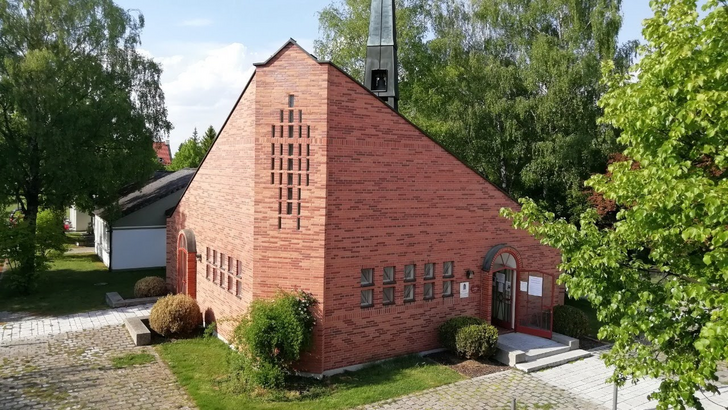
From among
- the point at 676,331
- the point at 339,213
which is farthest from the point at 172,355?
the point at 676,331

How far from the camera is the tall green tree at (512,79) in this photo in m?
24.7

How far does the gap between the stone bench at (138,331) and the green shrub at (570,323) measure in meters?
12.0

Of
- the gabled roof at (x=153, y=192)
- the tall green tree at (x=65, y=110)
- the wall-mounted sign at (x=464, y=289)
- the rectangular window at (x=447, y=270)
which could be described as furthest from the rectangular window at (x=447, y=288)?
the gabled roof at (x=153, y=192)

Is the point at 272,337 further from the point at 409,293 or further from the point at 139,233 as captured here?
the point at 139,233

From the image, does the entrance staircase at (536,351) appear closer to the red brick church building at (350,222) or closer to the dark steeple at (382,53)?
the red brick church building at (350,222)

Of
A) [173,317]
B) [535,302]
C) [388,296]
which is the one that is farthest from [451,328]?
[173,317]

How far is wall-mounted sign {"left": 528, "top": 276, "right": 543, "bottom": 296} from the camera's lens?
51.6 feet

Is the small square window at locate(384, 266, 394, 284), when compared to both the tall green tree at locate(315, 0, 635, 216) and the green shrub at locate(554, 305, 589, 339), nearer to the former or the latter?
the green shrub at locate(554, 305, 589, 339)

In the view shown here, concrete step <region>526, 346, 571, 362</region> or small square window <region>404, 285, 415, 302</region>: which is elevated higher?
small square window <region>404, 285, 415, 302</region>

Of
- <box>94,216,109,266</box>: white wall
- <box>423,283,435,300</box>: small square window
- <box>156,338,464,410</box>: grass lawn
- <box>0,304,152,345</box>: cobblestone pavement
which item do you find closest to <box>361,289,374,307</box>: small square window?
<box>156,338,464,410</box>: grass lawn

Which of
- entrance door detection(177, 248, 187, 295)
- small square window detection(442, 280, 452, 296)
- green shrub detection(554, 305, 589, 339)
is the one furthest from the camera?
entrance door detection(177, 248, 187, 295)

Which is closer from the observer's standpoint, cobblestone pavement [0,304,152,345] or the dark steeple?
cobblestone pavement [0,304,152,345]

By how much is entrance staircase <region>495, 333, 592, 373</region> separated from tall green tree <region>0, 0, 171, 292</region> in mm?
18005

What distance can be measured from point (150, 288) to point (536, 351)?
1435cm
